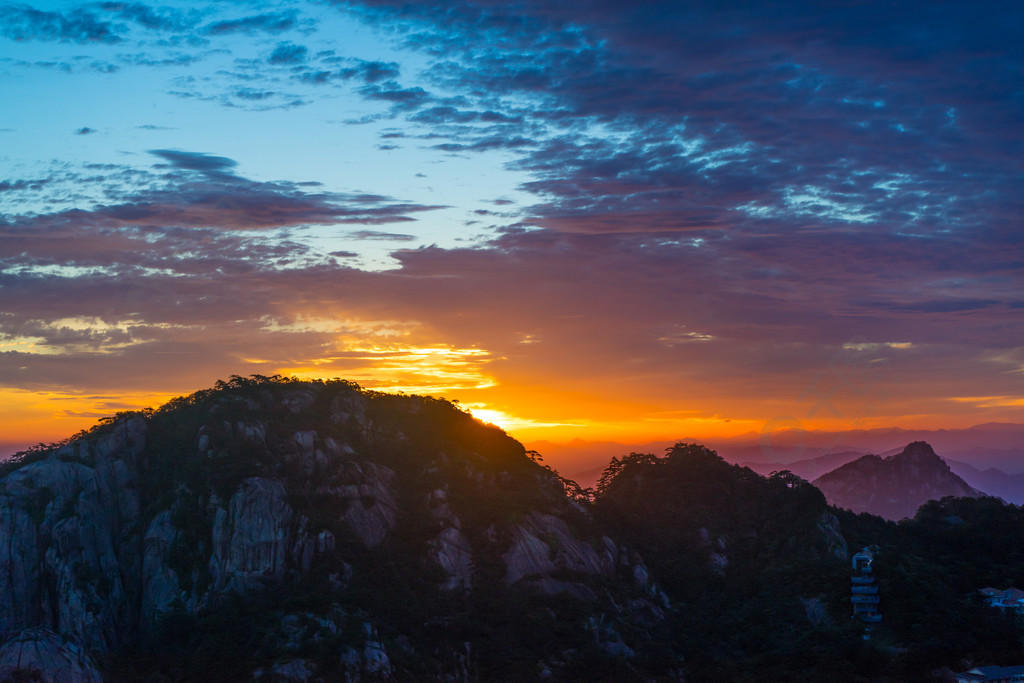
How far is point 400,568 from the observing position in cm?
7531

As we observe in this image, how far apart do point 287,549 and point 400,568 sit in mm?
10077

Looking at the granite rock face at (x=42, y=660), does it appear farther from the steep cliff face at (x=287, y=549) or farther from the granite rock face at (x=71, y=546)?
the granite rock face at (x=71, y=546)

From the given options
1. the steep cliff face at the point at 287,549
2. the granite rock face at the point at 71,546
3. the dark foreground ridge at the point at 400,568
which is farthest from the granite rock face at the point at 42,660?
the granite rock face at the point at 71,546

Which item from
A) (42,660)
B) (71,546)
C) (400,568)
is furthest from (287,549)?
(42,660)

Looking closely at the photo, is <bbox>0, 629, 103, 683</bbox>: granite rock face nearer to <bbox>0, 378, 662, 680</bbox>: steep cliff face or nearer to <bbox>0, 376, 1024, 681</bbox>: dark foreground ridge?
<bbox>0, 376, 1024, 681</bbox>: dark foreground ridge

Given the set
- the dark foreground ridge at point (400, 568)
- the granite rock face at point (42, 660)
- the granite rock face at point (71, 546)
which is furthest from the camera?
the granite rock face at point (71, 546)

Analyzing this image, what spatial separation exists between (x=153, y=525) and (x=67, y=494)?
752 centimetres

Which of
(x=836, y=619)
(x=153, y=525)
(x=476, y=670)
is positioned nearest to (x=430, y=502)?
(x=476, y=670)

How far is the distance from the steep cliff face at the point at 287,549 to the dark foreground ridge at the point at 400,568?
19cm

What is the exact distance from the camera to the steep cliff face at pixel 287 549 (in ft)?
212

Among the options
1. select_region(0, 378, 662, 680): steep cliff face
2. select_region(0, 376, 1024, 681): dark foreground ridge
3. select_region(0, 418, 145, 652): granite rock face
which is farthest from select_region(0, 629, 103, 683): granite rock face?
select_region(0, 418, 145, 652): granite rock face

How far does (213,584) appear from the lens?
225 feet

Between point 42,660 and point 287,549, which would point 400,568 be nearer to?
point 287,549

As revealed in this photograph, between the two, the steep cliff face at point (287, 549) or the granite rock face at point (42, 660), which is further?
the steep cliff face at point (287, 549)
